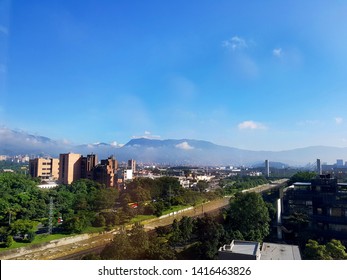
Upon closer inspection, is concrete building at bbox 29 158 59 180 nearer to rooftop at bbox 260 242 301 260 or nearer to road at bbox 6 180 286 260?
road at bbox 6 180 286 260

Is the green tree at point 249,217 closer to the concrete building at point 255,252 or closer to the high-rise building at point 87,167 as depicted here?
the concrete building at point 255,252

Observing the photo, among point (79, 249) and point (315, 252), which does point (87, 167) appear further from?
point (315, 252)

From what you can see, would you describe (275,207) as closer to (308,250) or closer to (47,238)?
(308,250)

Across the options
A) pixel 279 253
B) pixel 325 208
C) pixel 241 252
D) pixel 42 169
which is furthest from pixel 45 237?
pixel 42 169

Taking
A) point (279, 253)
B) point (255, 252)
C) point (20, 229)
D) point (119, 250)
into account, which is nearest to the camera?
point (119, 250)

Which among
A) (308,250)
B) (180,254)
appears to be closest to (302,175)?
(308,250)
